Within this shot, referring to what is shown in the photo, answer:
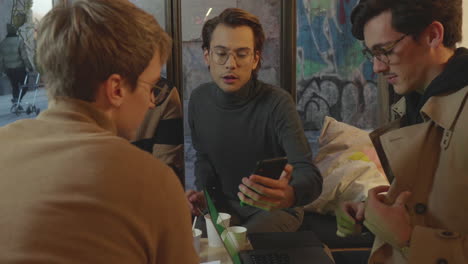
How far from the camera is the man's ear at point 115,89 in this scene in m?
1.04

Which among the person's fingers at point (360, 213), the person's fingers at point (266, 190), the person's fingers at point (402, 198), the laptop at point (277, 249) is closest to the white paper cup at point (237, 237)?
the laptop at point (277, 249)

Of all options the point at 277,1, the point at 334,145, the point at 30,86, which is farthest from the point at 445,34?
the point at 30,86

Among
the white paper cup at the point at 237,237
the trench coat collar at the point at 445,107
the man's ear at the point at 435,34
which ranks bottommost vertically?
the white paper cup at the point at 237,237

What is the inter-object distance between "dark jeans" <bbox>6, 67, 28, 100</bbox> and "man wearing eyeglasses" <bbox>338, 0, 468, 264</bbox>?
2172 mm

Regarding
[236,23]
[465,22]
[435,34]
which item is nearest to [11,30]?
[236,23]

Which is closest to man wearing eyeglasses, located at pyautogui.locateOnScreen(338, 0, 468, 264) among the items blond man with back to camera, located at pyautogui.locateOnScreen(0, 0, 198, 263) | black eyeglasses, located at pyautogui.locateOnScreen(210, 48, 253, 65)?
blond man with back to camera, located at pyautogui.locateOnScreen(0, 0, 198, 263)

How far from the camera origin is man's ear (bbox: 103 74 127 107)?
104 cm

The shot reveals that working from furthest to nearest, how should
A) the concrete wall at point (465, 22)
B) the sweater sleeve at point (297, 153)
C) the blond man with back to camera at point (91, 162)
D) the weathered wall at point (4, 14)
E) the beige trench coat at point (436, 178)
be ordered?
the concrete wall at point (465, 22) → the weathered wall at point (4, 14) → the sweater sleeve at point (297, 153) → the beige trench coat at point (436, 178) → the blond man with back to camera at point (91, 162)

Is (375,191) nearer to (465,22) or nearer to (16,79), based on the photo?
(465,22)

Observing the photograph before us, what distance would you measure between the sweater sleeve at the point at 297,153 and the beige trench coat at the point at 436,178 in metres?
0.70

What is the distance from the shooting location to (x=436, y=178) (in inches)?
53.1

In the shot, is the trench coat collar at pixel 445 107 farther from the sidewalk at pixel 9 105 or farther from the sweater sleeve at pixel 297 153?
the sidewalk at pixel 9 105

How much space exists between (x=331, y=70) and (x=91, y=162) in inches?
116

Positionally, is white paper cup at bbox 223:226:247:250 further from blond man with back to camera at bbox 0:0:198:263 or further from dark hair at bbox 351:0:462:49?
dark hair at bbox 351:0:462:49
